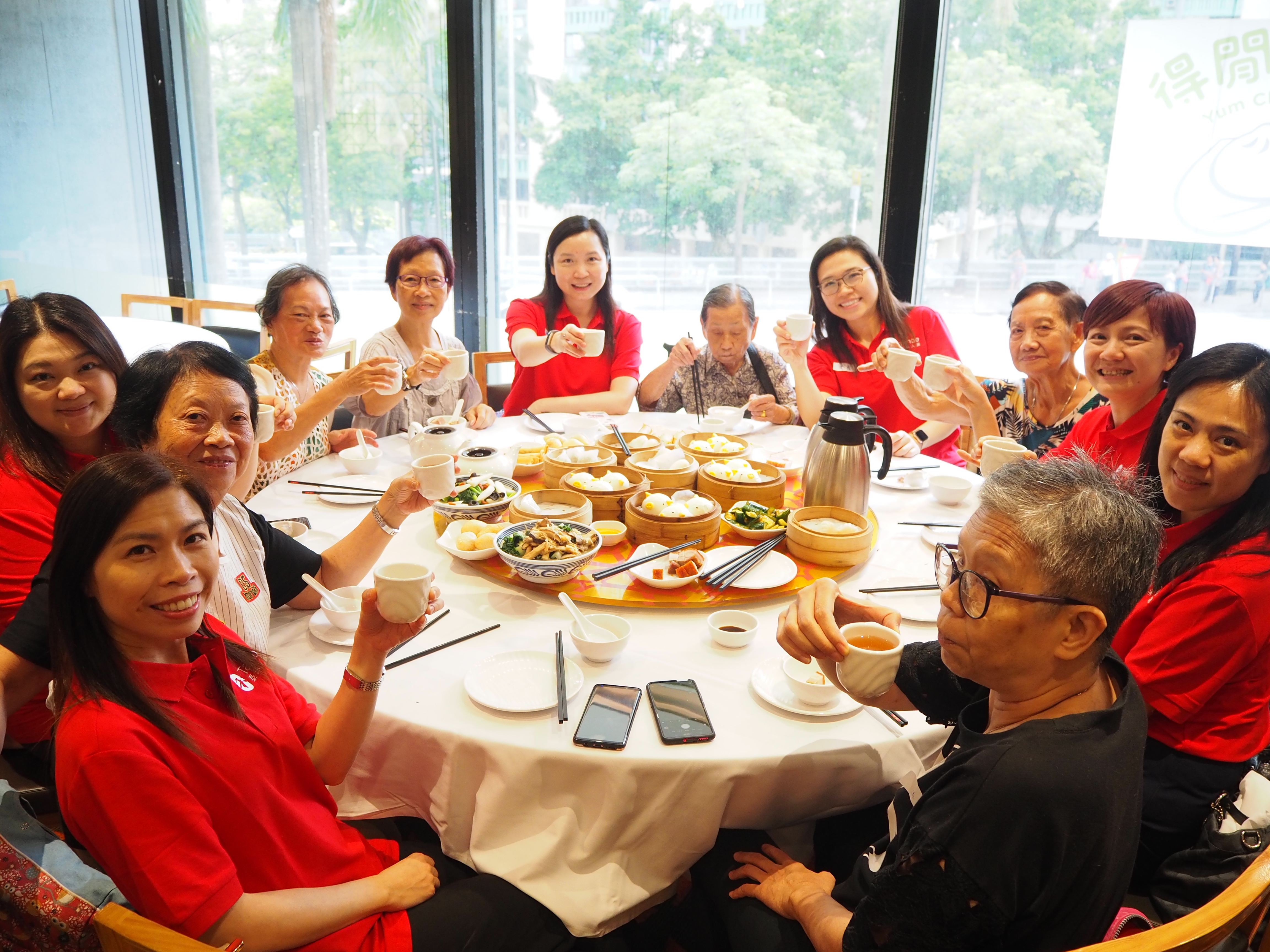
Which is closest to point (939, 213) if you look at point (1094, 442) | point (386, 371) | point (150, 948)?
point (1094, 442)

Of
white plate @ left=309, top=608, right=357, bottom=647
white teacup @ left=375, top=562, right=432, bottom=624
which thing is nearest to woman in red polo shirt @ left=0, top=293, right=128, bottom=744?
white plate @ left=309, top=608, right=357, bottom=647

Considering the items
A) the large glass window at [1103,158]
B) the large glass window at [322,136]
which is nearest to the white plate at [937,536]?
the large glass window at [1103,158]

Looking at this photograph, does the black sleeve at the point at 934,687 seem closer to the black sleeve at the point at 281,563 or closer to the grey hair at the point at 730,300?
the black sleeve at the point at 281,563

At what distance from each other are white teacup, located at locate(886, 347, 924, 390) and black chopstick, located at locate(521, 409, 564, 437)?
49.9 inches

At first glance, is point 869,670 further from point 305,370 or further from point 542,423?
point 305,370

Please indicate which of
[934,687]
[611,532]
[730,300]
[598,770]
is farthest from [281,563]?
[730,300]

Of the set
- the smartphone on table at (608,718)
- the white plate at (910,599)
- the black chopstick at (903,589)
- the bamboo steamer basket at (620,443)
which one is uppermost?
the bamboo steamer basket at (620,443)

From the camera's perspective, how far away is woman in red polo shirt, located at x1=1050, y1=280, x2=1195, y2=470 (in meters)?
2.41

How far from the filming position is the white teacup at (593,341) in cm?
355

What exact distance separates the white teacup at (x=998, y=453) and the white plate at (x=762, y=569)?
0.69 meters

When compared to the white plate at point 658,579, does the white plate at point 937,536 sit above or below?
below

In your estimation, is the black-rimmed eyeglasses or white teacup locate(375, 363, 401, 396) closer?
the black-rimmed eyeglasses

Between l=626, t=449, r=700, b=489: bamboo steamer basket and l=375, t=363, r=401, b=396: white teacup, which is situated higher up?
l=375, t=363, r=401, b=396: white teacup

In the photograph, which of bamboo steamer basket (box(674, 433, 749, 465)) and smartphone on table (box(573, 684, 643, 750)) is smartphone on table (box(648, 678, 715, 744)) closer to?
smartphone on table (box(573, 684, 643, 750))
